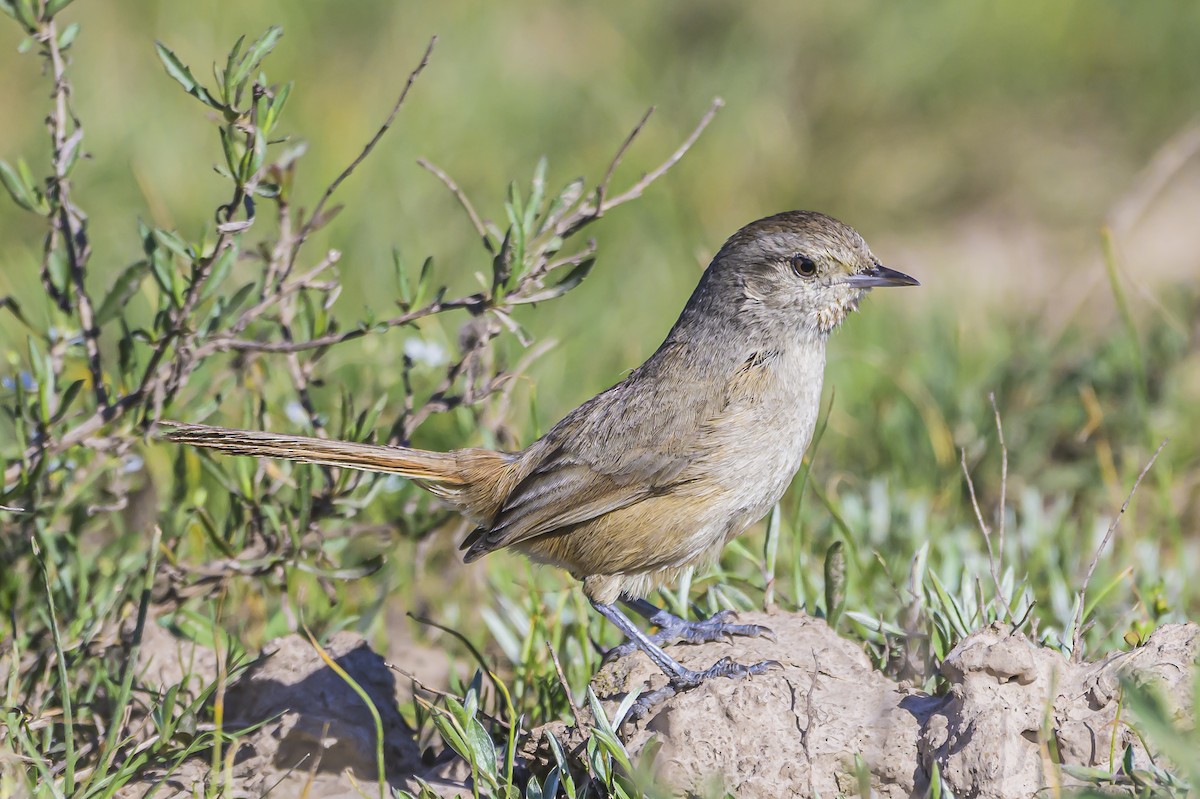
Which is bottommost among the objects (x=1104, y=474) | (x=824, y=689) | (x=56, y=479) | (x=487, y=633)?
(x=487, y=633)

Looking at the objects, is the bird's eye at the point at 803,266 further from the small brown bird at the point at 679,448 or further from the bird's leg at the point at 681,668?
the bird's leg at the point at 681,668

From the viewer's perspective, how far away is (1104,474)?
5633 mm

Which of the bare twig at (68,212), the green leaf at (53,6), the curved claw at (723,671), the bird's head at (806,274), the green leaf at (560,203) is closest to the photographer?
the curved claw at (723,671)

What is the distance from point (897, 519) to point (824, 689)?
1.89 meters

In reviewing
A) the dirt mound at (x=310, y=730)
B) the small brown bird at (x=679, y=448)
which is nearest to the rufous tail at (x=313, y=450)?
the small brown bird at (x=679, y=448)

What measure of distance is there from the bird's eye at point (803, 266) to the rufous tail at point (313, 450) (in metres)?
1.37

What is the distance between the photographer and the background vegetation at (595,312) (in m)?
4.34

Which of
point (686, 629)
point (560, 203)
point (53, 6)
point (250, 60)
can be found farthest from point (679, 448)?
point (53, 6)

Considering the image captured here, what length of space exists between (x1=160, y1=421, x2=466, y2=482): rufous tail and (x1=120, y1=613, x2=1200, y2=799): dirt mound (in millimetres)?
804

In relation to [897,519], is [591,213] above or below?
above

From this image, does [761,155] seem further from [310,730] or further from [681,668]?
[310,730]

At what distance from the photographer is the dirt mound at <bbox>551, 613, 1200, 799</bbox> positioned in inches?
125

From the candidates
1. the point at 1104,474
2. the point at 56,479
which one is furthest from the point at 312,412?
the point at 1104,474

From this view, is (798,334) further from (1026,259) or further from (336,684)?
(1026,259)
